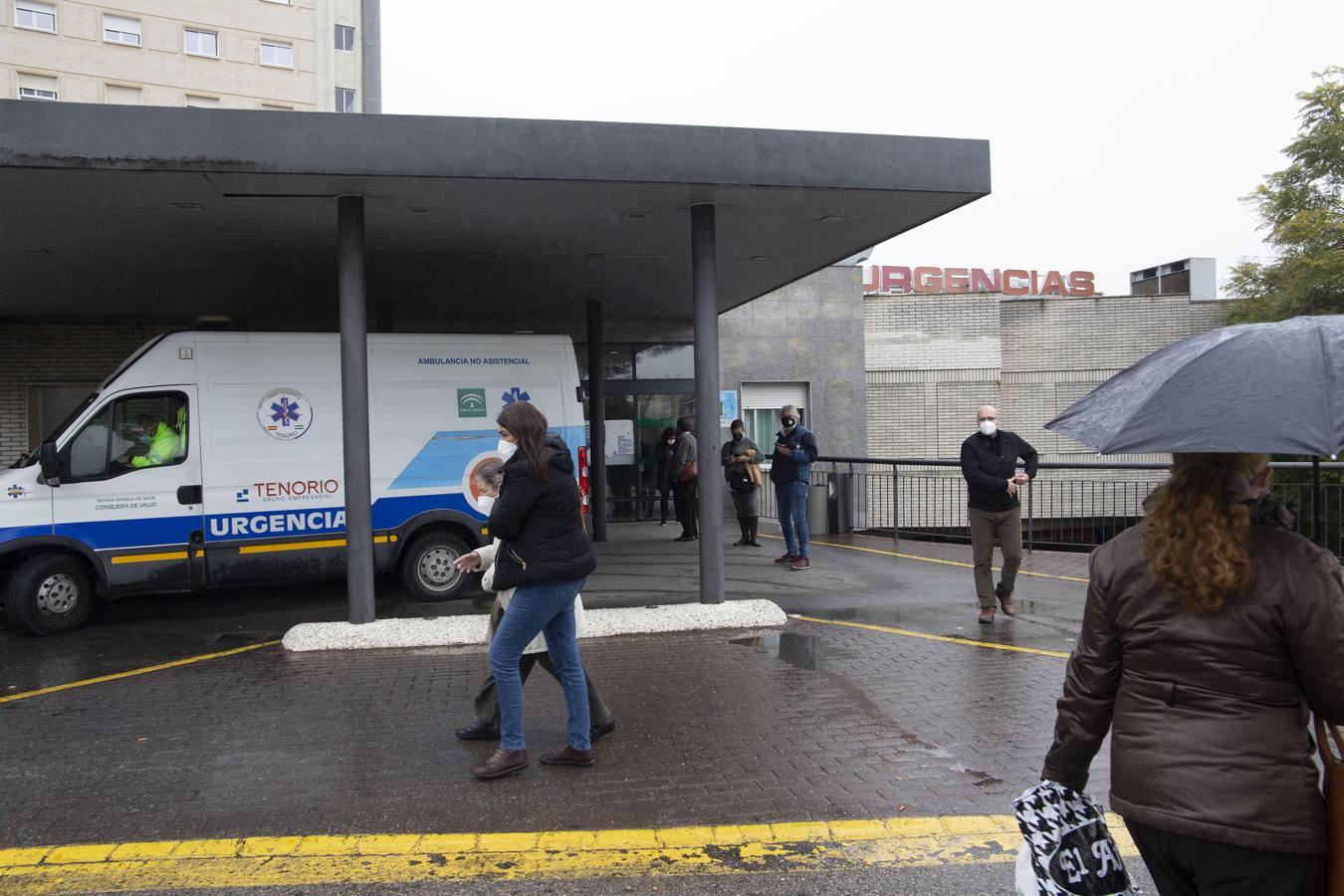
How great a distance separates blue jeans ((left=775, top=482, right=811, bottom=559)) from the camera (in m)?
11.5

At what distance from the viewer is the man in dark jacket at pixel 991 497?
8344 millimetres

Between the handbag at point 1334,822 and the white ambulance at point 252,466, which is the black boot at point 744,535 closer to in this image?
the white ambulance at point 252,466

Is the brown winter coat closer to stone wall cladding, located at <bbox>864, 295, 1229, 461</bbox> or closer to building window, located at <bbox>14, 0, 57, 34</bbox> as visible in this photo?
stone wall cladding, located at <bbox>864, 295, 1229, 461</bbox>

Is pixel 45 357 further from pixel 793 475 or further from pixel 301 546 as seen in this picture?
pixel 793 475

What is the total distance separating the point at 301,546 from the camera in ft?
30.5

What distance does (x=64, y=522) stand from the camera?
854 cm

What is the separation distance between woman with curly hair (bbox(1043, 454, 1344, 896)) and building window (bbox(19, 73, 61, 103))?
56.9 metres

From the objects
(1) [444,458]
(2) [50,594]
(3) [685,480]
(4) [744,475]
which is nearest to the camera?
(2) [50,594]

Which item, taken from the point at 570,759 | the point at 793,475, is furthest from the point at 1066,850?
the point at 793,475

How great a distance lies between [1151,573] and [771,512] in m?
14.8

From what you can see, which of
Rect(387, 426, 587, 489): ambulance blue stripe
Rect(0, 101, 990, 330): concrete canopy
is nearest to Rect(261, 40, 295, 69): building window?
Rect(0, 101, 990, 330): concrete canopy

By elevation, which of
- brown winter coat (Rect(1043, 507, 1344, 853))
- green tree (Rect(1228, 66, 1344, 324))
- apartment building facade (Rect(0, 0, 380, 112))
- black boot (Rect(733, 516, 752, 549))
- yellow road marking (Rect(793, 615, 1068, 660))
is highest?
apartment building facade (Rect(0, 0, 380, 112))

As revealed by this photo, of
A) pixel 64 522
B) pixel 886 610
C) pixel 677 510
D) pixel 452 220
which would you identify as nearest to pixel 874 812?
pixel 886 610

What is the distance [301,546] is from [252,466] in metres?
0.83
